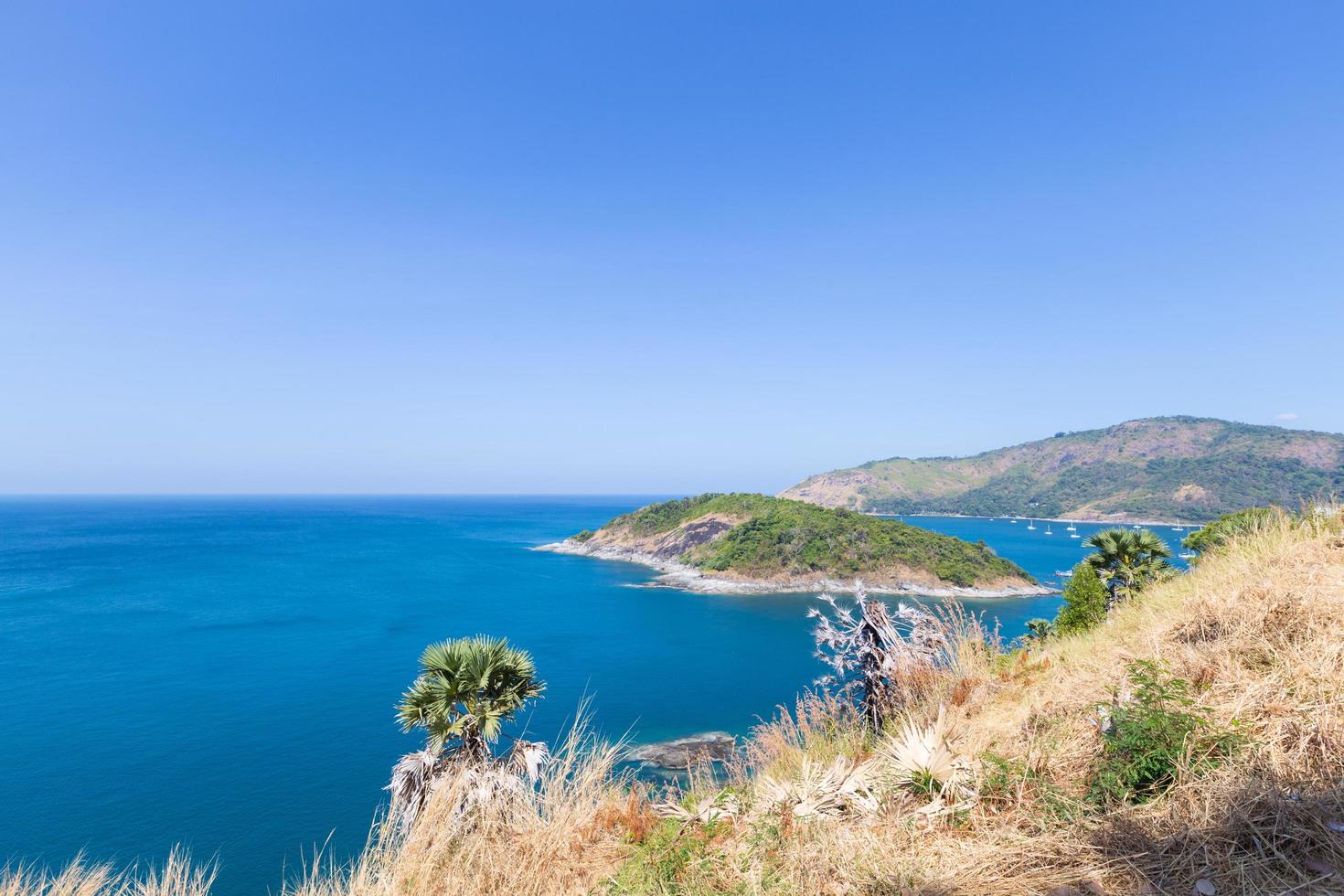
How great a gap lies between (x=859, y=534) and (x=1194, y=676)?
75815 millimetres

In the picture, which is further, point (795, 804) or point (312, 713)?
point (312, 713)

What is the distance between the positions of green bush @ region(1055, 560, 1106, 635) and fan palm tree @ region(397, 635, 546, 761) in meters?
18.0

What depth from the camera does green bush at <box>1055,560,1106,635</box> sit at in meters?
19.0

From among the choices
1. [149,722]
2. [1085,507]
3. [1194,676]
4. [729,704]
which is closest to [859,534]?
[729,704]

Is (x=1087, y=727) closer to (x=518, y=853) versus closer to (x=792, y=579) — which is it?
(x=518, y=853)

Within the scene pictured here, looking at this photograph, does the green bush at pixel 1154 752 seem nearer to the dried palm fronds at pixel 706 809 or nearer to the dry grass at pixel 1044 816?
the dry grass at pixel 1044 816

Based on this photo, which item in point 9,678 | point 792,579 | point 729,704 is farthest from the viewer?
point 792,579

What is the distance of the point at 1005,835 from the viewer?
3029 mm

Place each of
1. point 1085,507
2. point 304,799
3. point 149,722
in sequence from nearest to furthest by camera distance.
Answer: point 304,799 → point 149,722 → point 1085,507

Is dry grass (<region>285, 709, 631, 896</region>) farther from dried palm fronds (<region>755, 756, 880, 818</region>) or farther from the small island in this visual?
the small island


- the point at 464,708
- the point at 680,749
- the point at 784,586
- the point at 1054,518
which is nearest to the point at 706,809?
the point at 464,708

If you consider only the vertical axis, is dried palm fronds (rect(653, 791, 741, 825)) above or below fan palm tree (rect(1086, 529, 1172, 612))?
above

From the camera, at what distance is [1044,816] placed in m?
3.12

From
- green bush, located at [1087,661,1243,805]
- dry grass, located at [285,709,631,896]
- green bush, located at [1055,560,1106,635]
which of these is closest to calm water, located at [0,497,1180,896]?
dry grass, located at [285,709,631,896]
